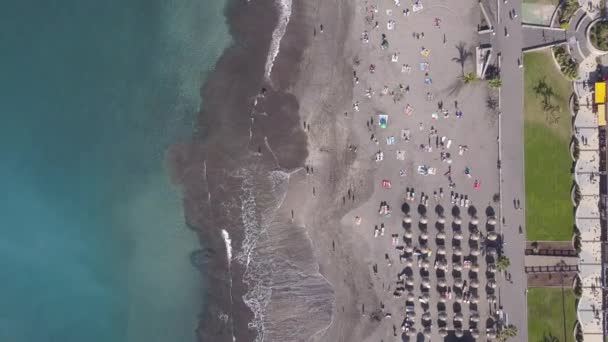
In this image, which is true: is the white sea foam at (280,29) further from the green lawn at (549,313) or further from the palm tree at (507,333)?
the palm tree at (507,333)

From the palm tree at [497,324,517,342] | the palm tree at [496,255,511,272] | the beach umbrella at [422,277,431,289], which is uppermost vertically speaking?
the palm tree at [496,255,511,272]

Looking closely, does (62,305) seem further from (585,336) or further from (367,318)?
(585,336)

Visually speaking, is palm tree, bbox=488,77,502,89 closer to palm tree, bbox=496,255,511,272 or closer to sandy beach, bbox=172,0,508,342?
sandy beach, bbox=172,0,508,342

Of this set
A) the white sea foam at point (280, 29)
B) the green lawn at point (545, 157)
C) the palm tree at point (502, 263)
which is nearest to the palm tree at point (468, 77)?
the green lawn at point (545, 157)

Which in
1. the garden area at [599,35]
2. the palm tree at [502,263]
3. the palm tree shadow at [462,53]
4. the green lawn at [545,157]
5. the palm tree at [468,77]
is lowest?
the palm tree at [502,263]

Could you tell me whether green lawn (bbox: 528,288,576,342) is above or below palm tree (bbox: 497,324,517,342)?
above

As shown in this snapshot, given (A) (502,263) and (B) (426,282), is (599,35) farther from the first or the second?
(B) (426,282)

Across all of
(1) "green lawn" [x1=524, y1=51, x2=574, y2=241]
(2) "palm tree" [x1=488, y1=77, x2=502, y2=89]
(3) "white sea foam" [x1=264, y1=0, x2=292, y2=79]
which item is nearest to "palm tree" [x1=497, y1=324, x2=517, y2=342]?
(1) "green lawn" [x1=524, y1=51, x2=574, y2=241]
